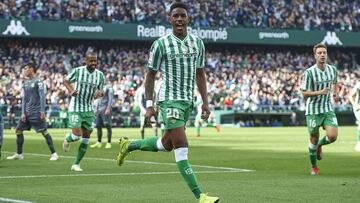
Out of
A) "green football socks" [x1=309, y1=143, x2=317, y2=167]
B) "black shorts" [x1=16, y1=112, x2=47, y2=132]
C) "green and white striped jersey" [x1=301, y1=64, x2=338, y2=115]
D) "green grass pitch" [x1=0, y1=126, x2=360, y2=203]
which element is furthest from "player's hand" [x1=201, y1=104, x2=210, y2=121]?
"black shorts" [x1=16, y1=112, x2=47, y2=132]

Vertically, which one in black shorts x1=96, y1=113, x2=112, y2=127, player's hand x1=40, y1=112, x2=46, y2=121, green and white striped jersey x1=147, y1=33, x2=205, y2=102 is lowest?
black shorts x1=96, y1=113, x2=112, y2=127

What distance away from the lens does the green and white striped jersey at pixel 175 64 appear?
1134 centimetres

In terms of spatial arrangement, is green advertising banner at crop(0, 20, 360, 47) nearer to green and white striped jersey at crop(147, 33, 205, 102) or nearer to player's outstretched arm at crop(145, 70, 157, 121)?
player's outstretched arm at crop(145, 70, 157, 121)

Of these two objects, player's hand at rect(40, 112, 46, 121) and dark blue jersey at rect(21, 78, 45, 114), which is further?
dark blue jersey at rect(21, 78, 45, 114)

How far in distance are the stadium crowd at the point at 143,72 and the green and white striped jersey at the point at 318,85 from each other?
33.3 meters

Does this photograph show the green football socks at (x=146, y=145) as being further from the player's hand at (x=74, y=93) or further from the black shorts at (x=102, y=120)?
the black shorts at (x=102, y=120)

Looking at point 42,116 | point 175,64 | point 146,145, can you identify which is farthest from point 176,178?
point 42,116

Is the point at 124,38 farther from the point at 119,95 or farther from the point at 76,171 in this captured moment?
the point at 76,171

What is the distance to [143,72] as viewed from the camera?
5644cm

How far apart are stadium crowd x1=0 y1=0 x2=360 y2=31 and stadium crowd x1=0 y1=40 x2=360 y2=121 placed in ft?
7.56

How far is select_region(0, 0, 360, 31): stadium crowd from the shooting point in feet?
180

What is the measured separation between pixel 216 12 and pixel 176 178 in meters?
47.7

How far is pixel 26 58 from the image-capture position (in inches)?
2140

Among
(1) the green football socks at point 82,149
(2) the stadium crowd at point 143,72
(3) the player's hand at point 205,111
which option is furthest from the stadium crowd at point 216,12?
(3) the player's hand at point 205,111
